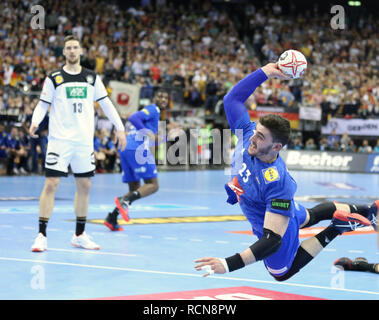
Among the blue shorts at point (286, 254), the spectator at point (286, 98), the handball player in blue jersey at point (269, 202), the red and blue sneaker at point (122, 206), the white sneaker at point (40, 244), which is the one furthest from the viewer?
the spectator at point (286, 98)

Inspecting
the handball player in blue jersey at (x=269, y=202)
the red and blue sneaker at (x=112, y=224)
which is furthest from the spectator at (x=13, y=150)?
the handball player in blue jersey at (x=269, y=202)

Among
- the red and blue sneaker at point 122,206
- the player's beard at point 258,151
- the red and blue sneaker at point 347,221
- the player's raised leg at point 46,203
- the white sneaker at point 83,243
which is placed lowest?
the white sneaker at point 83,243

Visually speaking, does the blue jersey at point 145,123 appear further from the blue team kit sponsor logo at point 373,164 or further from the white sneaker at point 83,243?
the blue team kit sponsor logo at point 373,164

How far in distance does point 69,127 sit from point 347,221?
396 centimetres

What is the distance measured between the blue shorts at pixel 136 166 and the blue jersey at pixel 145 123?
17 cm

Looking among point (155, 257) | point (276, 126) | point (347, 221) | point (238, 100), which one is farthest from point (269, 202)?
point (155, 257)

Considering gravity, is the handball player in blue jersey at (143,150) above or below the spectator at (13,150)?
above

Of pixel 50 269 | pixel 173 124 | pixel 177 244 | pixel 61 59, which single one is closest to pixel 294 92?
pixel 173 124

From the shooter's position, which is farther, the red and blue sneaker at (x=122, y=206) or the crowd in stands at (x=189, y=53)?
the crowd in stands at (x=189, y=53)

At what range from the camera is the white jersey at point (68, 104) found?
29.1 feet

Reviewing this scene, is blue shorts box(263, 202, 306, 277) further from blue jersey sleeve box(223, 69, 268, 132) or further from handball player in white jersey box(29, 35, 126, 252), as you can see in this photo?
handball player in white jersey box(29, 35, 126, 252)

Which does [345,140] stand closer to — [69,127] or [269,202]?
[69,127]

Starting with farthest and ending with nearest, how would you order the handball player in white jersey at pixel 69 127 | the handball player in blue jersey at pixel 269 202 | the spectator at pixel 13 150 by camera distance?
the spectator at pixel 13 150
the handball player in white jersey at pixel 69 127
the handball player in blue jersey at pixel 269 202

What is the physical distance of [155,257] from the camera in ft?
27.5
